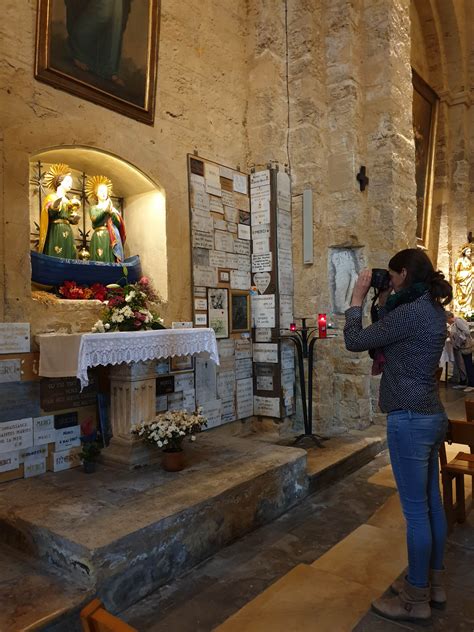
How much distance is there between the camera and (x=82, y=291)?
14.3 feet

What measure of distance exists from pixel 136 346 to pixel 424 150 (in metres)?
10.2

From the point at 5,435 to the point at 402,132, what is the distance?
568 centimetres

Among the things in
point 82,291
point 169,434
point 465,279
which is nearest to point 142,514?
point 169,434

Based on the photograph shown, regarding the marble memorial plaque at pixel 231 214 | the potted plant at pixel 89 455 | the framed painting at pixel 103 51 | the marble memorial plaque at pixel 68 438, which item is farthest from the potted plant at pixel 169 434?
the framed painting at pixel 103 51

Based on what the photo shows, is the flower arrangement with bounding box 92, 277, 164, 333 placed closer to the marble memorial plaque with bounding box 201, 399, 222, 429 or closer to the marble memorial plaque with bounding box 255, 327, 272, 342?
the marble memorial plaque with bounding box 201, 399, 222, 429

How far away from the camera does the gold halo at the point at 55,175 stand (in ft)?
14.6

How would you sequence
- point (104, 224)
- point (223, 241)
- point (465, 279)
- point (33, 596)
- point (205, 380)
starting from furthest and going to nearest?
1. point (465, 279)
2. point (223, 241)
3. point (205, 380)
4. point (104, 224)
5. point (33, 596)

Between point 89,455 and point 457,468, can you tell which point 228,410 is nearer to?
point 89,455

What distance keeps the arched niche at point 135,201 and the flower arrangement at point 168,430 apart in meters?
1.51

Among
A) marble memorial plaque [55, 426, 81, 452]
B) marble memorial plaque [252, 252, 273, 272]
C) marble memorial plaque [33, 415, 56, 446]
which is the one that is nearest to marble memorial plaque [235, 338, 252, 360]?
marble memorial plaque [252, 252, 273, 272]

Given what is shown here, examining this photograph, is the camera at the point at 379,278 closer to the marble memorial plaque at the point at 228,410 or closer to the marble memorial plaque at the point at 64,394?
the marble memorial plaque at the point at 64,394

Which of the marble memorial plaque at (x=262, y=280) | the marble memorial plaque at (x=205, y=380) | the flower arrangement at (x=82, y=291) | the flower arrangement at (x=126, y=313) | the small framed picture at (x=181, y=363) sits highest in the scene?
the marble memorial plaque at (x=262, y=280)

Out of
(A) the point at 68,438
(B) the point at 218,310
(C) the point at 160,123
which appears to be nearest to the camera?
(A) the point at 68,438

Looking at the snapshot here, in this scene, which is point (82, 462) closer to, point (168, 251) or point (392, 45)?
point (168, 251)
